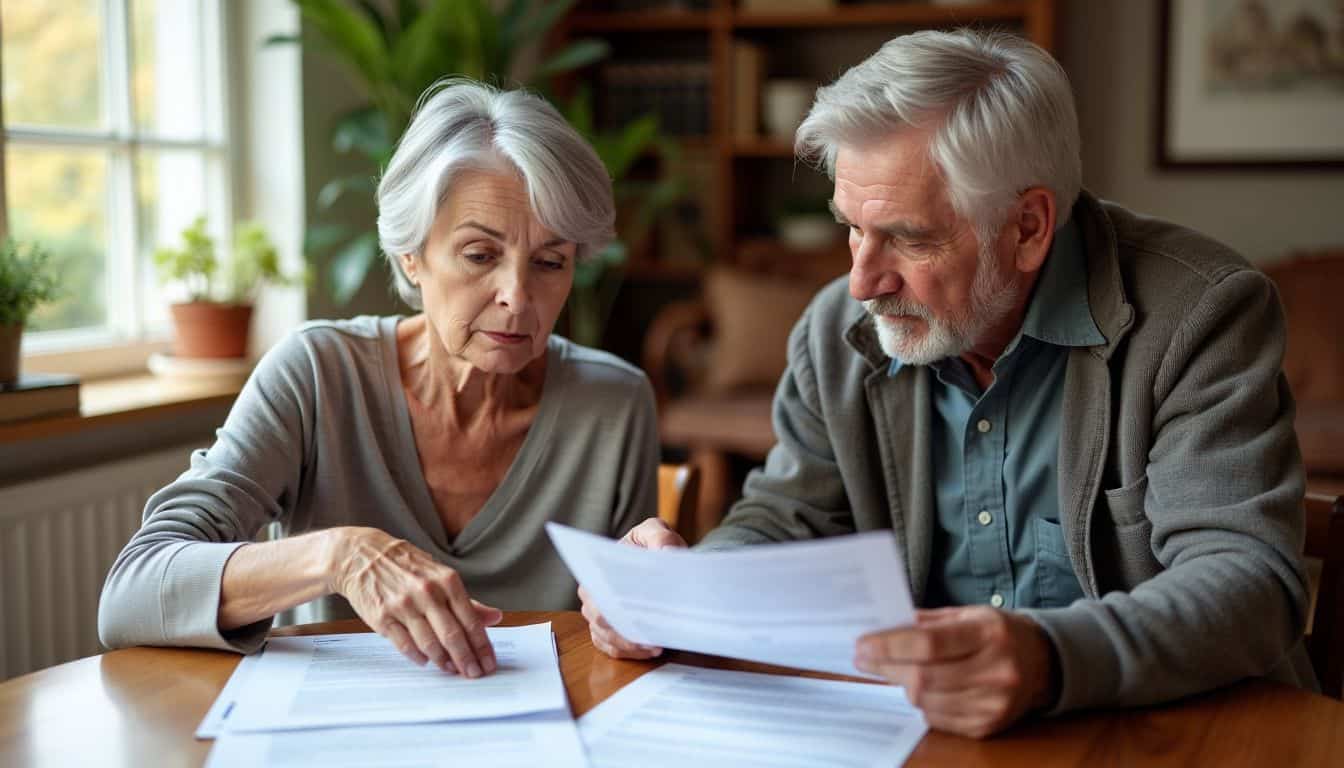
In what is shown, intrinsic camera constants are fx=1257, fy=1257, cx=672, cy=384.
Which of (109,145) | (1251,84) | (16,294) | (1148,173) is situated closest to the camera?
(16,294)

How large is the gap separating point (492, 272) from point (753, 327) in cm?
253

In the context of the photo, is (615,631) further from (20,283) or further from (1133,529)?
(20,283)

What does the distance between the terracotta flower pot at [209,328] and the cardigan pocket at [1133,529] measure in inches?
72.9

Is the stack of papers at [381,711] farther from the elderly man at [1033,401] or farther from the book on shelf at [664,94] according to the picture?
Answer: the book on shelf at [664,94]

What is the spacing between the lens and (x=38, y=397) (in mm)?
2057

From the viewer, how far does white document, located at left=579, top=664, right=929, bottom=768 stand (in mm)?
980

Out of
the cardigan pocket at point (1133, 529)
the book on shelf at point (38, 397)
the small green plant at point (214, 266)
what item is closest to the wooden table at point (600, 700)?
the cardigan pocket at point (1133, 529)

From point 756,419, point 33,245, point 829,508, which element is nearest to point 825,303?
point 829,508

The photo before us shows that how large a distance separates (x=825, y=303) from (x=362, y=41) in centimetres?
163

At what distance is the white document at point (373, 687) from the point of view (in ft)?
3.41

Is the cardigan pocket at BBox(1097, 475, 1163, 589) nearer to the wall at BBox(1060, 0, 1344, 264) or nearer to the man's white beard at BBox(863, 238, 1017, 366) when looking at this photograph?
the man's white beard at BBox(863, 238, 1017, 366)

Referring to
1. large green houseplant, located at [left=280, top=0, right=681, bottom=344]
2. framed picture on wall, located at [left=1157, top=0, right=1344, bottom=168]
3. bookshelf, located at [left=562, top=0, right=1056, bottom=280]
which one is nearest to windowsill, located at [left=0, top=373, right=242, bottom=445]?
large green houseplant, located at [left=280, top=0, right=681, bottom=344]

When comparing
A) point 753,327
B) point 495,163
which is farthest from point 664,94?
point 495,163

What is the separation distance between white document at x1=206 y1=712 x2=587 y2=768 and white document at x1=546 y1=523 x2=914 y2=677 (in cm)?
12
